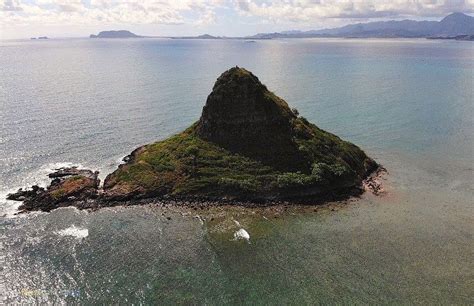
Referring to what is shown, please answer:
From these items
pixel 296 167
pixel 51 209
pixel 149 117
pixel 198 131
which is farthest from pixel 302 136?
pixel 149 117

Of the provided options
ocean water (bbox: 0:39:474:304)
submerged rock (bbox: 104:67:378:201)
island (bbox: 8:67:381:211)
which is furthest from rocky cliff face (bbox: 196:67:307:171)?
ocean water (bbox: 0:39:474:304)

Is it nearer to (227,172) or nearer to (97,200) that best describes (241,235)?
(227,172)

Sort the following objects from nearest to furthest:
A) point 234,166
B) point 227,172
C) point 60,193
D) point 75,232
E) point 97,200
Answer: point 75,232
point 97,200
point 60,193
point 227,172
point 234,166

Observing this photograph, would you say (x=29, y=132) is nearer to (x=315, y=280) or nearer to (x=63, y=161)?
(x=63, y=161)

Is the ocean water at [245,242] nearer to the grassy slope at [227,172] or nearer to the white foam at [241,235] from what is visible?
the white foam at [241,235]

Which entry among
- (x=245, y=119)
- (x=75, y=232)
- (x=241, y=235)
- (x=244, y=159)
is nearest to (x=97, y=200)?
(x=75, y=232)

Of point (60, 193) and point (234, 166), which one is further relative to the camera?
point (234, 166)

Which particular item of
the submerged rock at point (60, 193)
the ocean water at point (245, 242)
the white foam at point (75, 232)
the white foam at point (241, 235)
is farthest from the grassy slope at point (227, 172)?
the white foam at point (75, 232)
